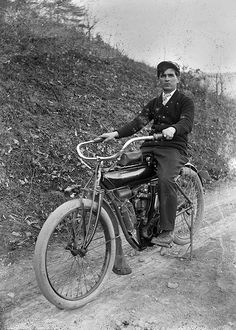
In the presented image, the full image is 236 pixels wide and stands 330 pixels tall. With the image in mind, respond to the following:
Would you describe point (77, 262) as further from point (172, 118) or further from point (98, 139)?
point (172, 118)

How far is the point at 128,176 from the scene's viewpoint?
3.70 meters

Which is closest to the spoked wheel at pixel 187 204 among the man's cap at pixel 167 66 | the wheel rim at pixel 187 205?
the wheel rim at pixel 187 205

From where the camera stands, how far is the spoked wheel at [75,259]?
3061 millimetres

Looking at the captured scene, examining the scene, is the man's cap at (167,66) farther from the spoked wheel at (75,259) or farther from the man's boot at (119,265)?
the man's boot at (119,265)

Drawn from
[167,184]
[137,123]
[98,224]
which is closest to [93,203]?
[98,224]

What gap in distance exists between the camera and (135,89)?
9.42 m

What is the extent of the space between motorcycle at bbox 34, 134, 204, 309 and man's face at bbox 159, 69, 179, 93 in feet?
2.61

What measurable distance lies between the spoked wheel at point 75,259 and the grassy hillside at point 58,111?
3.19ft

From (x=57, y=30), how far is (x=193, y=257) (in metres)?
6.98

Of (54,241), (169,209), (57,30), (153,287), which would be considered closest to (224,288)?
(153,287)

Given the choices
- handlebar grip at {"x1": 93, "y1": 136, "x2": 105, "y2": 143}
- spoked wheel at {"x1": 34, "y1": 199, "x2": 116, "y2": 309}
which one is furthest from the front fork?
handlebar grip at {"x1": 93, "y1": 136, "x2": 105, "y2": 143}

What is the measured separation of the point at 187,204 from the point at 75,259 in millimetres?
1758

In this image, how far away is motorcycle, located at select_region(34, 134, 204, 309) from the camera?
3.17 metres

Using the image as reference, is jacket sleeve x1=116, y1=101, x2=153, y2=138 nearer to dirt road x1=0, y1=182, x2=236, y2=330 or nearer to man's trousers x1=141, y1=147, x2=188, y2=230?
man's trousers x1=141, y1=147, x2=188, y2=230
